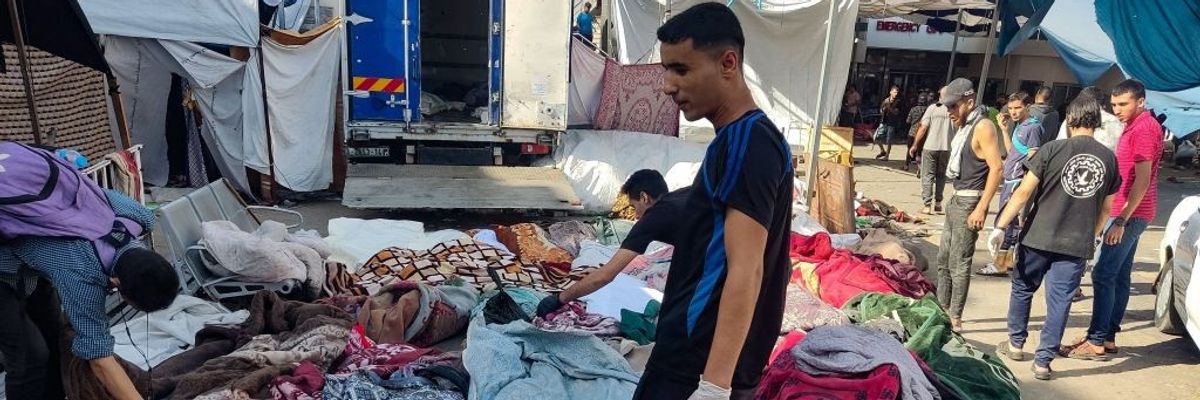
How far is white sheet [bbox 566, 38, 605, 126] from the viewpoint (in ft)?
30.4

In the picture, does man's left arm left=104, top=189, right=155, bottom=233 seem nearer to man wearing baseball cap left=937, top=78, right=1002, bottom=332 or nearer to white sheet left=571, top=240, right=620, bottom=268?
white sheet left=571, top=240, right=620, bottom=268

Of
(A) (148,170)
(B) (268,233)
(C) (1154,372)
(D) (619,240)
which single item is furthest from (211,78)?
(C) (1154,372)

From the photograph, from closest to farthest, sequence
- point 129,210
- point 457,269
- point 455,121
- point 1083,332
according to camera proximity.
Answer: point 129,210, point 1083,332, point 457,269, point 455,121

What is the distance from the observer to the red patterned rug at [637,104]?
9102mm

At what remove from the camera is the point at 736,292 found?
167 centimetres

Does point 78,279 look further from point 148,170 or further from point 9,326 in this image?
point 148,170

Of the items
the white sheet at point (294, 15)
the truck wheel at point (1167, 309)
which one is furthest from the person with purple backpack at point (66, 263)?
the white sheet at point (294, 15)

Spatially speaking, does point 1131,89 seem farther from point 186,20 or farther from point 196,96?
point 196,96

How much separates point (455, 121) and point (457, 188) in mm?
1455

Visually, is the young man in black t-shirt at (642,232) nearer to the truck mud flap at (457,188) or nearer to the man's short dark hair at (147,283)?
the man's short dark hair at (147,283)

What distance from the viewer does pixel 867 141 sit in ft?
55.8

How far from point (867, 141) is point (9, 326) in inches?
657

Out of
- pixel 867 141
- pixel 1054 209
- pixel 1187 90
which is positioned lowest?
pixel 867 141

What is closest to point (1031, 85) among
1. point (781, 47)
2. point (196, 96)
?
point (781, 47)
